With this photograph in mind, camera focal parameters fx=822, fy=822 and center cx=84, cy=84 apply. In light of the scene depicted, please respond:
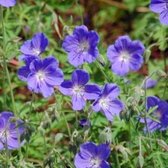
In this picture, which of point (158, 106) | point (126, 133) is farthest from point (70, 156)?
point (158, 106)

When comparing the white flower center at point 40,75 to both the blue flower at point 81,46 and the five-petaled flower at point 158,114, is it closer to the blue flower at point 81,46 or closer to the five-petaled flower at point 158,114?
the blue flower at point 81,46

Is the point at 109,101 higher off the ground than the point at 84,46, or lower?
lower

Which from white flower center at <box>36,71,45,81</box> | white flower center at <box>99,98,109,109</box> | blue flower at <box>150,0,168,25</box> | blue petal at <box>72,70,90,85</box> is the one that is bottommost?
white flower center at <box>99,98,109,109</box>

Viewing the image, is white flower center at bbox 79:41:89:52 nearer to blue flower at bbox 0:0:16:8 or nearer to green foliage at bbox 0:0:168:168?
green foliage at bbox 0:0:168:168

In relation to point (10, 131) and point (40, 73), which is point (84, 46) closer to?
point (40, 73)

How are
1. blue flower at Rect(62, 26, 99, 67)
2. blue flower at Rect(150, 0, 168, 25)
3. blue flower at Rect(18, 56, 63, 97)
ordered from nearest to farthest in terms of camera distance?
blue flower at Rect(18, 56, 63, 97)
blue flower at Rect(62, 26, 99, 67)
blue flower at Rect(150, 0, 168, 25)

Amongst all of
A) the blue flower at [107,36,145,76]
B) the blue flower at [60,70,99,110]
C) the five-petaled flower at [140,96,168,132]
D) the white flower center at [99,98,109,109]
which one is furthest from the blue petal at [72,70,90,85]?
the five-petaled flower at [140,96,168,132]

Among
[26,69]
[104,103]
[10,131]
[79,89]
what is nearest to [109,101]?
[104,103]
